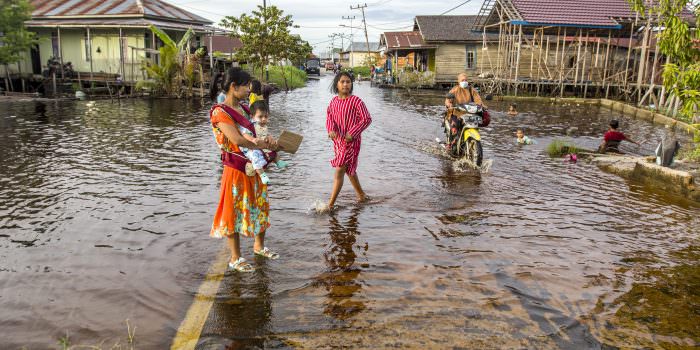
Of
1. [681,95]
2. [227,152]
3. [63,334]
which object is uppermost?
[681,95]

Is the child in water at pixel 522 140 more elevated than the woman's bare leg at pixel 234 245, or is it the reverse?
the child in water at pixel 522 140

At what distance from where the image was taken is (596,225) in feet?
20.0

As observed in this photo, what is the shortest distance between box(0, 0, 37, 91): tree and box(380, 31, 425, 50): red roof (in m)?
26.0

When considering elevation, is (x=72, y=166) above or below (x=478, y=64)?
below

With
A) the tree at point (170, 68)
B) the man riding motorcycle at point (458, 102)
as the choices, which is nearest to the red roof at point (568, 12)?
the tree at point (170, 68)

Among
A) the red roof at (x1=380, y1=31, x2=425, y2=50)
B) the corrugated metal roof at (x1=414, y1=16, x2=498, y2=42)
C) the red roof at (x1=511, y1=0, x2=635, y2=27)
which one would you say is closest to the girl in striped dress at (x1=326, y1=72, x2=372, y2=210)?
the red roof at (x1=511, y1=0, x2=635, y2=27)

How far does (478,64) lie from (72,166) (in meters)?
32.3

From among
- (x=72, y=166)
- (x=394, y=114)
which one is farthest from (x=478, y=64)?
(x=72, y=166)

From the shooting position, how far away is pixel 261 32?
102 ft

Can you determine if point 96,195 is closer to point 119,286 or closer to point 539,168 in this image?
point 119,286

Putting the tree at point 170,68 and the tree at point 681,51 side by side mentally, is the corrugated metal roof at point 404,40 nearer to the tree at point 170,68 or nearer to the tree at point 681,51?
the tree at point 170,68

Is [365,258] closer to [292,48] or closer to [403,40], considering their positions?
[292,48]

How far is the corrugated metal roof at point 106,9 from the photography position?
27188 mm

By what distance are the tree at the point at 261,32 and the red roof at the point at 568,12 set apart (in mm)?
13781
